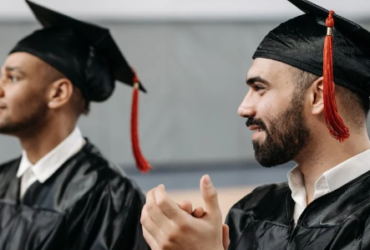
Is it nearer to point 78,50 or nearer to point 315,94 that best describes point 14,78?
point 78,50

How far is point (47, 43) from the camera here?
7.86 ft

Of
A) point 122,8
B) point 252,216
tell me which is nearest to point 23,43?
point 252,216

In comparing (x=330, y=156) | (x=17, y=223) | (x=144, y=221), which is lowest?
(x=17, y=223)

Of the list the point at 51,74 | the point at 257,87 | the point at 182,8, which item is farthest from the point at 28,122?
the point at 182,8

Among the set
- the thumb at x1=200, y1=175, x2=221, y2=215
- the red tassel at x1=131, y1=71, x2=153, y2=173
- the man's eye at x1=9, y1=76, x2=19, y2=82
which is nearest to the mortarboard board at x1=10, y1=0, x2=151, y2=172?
the red tassel at x1=131, y1=71, x2=153, y2=173

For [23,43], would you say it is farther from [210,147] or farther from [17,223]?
[210,147]

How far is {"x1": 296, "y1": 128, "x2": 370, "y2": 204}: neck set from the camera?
1.56 meters

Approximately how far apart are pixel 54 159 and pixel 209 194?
3.83 feet

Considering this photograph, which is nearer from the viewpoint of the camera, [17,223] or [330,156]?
[330,156]

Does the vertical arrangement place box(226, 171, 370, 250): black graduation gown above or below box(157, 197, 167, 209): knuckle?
below

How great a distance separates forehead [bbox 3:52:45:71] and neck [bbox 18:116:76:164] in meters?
0.22

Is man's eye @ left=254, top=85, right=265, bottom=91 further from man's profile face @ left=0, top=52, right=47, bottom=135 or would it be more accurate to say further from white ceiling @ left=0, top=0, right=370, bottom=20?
white ceiling @ left=0, top=0, right=370, bottom=20

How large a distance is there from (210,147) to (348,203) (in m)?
4.09

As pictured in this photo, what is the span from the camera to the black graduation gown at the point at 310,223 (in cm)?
143
